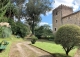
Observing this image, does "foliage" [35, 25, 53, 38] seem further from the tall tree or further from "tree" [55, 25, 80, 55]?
"tree" [55, 25, 80, 55]

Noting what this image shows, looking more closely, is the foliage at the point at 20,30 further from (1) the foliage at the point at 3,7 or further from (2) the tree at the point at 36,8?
(1) the foliage at the point at 3,7

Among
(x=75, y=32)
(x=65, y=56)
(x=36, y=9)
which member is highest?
(x=36, y=9)

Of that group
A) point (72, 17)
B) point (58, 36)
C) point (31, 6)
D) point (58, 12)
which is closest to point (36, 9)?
point (31, 6)

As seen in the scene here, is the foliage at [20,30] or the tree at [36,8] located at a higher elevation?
the tree at [36,8]

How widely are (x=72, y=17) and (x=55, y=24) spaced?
9717 mm

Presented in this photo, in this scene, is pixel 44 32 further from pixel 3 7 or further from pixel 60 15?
pixel 3 7

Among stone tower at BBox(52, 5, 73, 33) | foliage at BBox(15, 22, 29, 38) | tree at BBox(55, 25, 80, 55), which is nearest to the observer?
tree at BBox(55, 25, 80, 55)

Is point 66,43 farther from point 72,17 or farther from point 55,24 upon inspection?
point 55,24

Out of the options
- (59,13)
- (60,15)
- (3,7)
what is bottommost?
(3,7)

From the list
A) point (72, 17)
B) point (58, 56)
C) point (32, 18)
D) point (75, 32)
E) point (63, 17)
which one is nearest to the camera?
point (75, 32)

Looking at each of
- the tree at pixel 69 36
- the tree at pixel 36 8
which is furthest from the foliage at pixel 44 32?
the tree at pixel 69 36

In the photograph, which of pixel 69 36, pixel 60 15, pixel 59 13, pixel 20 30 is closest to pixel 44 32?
pixel 60 15

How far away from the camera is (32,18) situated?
1870 inches

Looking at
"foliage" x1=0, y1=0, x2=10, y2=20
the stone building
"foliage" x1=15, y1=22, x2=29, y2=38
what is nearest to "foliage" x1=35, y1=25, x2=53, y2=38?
the stone building
